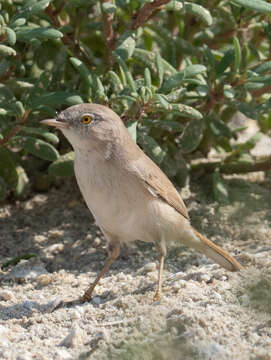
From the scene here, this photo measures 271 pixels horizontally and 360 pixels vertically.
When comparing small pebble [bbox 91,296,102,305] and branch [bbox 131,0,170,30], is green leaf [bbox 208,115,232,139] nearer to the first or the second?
branch [bbox 131,0,170,30]

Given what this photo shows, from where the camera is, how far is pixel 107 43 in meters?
5.72

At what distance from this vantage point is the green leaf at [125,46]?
534cm

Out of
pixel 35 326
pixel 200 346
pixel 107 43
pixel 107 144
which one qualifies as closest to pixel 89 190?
pixel 107 144

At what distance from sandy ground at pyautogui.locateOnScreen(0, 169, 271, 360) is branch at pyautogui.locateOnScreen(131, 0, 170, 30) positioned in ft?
6.47

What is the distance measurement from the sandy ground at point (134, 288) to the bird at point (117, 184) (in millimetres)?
260

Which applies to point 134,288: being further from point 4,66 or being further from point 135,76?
point 135,76

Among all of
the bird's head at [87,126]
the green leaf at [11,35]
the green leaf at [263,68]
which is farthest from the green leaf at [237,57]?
the green leaf at [11,35]

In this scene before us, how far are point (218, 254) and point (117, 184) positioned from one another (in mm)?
Answer: 1132

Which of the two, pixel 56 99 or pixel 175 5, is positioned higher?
pixel 175 5

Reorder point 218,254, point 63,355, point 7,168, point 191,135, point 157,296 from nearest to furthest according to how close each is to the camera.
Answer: point 63,355, point 157,296, point 218,254, point 7,168, point 191,135

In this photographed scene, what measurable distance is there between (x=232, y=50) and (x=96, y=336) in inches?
115

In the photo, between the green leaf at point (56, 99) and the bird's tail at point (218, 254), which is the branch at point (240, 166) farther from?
the green leaf at point (56, 99)

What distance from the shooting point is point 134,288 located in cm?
496

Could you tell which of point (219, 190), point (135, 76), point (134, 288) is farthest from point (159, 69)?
point (134, 288)
